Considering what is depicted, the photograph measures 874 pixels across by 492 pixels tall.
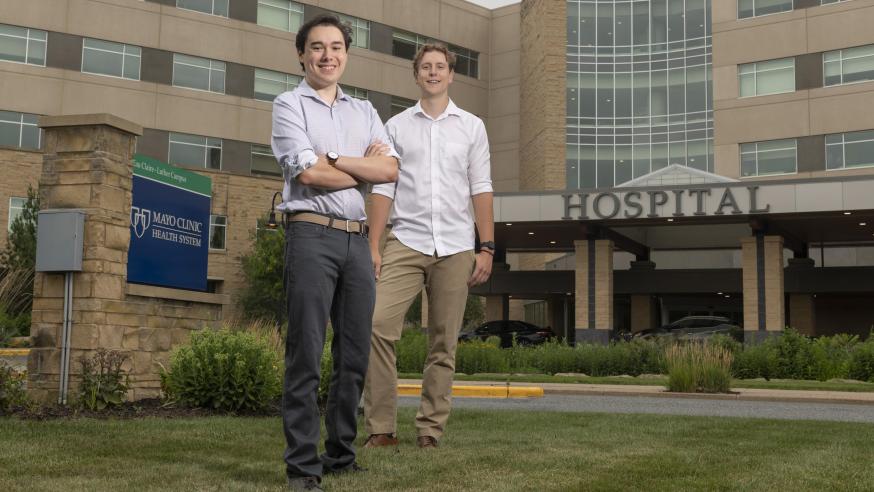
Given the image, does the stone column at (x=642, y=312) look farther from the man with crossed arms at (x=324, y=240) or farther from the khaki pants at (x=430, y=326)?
the man with crossed arms at (x=324, y=240)

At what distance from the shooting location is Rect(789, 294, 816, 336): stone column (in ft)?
131

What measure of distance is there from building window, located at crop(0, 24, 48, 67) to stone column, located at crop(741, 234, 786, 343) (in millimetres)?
31703

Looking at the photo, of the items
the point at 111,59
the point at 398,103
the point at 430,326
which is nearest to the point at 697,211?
the point at 398,103

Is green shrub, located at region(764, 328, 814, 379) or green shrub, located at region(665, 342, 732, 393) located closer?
green shrub, located at region(665, 342, 732, 393)

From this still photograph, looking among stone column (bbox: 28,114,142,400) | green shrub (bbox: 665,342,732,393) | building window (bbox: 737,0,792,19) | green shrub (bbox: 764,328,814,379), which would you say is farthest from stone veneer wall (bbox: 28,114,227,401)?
building window (bbox: 737,0,792,19)

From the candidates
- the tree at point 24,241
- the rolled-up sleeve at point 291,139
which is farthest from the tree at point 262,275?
the rolled-up sleeve at point 291,139

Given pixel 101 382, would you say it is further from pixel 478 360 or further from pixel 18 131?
A: pixel 18 131

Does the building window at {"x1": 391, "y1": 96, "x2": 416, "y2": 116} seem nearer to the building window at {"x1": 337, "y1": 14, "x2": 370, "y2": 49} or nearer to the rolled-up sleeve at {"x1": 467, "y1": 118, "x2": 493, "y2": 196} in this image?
the building window at {"x1": 337, "y1": 14, "x2": 370, "y2": 49}

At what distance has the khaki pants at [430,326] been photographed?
629 centimetres

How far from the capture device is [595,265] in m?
37.4

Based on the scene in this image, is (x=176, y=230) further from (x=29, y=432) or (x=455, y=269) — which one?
(x=455, y=269)

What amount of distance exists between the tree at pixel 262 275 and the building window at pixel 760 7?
85.8 feet

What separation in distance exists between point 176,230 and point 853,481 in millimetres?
8515

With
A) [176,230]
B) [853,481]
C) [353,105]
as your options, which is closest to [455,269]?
[353,105]
